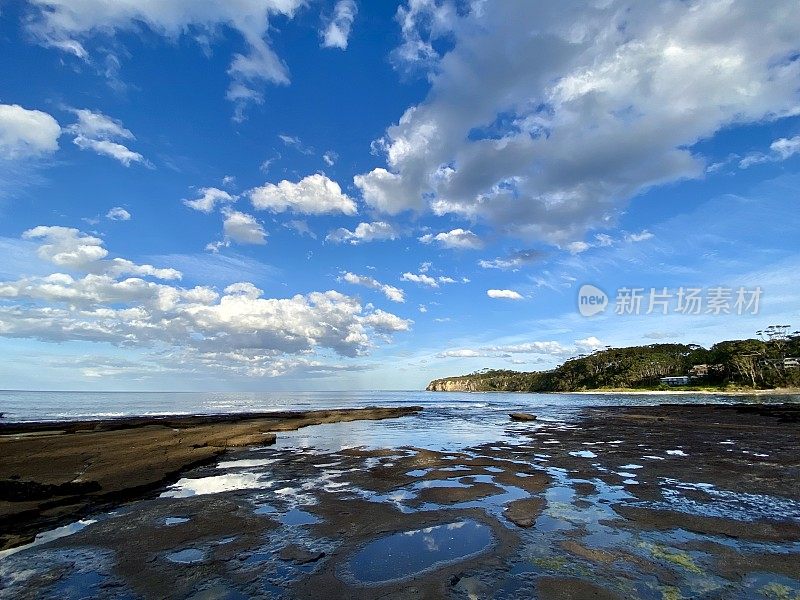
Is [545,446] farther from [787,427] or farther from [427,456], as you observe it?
[787,427]

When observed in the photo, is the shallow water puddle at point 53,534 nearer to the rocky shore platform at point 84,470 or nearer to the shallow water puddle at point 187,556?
the rocky shore platform at point 84,470

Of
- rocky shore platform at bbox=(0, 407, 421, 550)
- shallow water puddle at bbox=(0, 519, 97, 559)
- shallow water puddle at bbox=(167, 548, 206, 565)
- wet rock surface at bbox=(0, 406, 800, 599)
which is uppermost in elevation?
rocky shore platform at bbox=(0, 407, 421, 550)

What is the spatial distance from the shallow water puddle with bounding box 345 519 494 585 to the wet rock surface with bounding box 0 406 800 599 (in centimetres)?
5

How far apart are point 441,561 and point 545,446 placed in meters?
19.9

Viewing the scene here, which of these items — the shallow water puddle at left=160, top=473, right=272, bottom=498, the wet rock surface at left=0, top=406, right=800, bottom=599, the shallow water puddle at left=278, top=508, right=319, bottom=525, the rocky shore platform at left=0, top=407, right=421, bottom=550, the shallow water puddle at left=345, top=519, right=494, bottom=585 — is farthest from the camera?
the shallow water puddle at left=160, top=473, right=272, bottom=498

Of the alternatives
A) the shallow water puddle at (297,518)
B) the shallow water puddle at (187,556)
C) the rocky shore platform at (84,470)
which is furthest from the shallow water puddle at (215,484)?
Result: the shallow water puddle at (187,556)

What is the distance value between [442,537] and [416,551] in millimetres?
1135

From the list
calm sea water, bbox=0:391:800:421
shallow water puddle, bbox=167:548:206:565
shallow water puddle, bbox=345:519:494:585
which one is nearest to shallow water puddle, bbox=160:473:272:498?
shallow water puddle, bbox=167:548:206:565

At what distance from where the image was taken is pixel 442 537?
9898mm

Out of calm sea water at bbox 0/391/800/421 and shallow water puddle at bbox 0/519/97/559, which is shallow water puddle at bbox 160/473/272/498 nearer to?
shallow water puddle at bbox 0/519/97/559

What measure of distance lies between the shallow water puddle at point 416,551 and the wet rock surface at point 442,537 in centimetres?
5

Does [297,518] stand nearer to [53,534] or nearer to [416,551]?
[416,551]

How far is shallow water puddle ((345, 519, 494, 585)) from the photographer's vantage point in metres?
7.94

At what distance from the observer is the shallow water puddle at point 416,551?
794 centimetres
